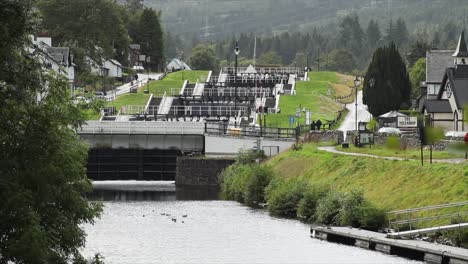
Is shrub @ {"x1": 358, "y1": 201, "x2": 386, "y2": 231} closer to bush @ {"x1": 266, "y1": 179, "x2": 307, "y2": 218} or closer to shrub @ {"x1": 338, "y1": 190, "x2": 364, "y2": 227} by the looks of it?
shrub @ {"x1": 338, "y1": 190, "x2": 364, "y2": 227}

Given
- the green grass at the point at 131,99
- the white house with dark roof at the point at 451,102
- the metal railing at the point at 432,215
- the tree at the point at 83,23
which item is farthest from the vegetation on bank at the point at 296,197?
the tree at the point at 83,23

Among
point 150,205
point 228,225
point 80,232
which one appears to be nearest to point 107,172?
point 150,205

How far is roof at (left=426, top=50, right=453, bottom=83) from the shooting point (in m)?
124

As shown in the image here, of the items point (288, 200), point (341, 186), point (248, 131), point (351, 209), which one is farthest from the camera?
point (248, 131)

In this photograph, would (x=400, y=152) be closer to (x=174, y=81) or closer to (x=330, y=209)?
(x=330, y=209)

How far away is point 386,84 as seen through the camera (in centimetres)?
12462

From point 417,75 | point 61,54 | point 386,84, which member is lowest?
point 386,84

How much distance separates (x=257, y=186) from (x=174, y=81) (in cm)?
8436

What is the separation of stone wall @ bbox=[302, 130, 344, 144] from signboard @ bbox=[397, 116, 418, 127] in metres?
6.73

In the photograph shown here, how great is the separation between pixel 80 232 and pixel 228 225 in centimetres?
3585

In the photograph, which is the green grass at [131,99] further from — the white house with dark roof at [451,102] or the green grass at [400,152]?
the green grass at [400,152]

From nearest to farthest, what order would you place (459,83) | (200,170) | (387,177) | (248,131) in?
(387,177), (459,83), (200,170), (248,131)

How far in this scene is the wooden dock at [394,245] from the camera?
180ft

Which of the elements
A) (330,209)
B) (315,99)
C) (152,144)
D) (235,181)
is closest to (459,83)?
(235,181)
